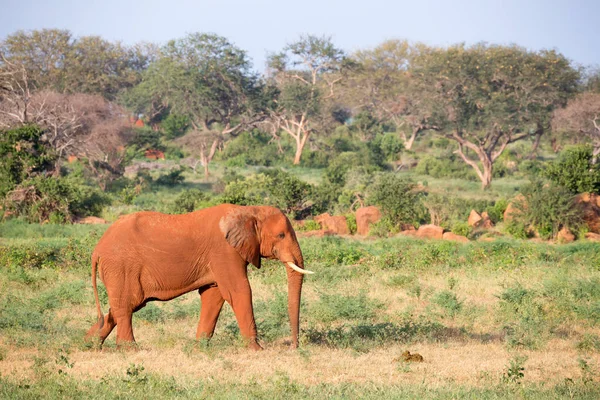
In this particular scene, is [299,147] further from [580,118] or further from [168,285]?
[168,285]

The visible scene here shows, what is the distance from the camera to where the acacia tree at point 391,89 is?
42.4 metres

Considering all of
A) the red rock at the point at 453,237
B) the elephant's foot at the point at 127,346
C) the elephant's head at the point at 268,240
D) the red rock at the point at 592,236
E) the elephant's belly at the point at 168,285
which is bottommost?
the red rock at the point at 453,237

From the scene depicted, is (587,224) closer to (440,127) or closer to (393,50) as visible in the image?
(440,127)

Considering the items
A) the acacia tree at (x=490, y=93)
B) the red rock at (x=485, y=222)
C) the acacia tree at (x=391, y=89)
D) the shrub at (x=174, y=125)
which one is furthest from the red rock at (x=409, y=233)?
the shrub at (x=174, y=125)

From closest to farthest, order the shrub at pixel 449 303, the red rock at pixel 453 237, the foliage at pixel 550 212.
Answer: the shrub at pixel 449 303 → the red rock at pixel 453 237 → the foliage at pixel 550 212

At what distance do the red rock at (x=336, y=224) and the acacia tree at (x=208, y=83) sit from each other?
2036cm

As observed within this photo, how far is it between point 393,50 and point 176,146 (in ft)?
76.1

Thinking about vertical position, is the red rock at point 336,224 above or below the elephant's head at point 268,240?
below

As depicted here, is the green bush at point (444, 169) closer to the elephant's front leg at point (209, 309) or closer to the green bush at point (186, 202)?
the green bush at point (186, 202)

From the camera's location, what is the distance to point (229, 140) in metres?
50.0

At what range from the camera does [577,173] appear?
2380cm

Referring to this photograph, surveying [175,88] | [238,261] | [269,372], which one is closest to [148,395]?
[269,372]

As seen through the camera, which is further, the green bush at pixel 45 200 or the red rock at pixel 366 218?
the green bush at pixel 45 200

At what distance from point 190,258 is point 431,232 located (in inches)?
490
